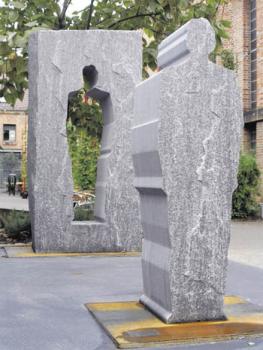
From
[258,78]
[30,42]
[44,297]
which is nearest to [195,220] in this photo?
[44,297]

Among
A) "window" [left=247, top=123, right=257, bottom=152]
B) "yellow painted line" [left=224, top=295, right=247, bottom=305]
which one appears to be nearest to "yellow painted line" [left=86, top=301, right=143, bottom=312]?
"yellow painted line" [left=224, top=295, right=247, bottom=305]

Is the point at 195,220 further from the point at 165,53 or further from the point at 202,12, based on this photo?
the point at 202,12

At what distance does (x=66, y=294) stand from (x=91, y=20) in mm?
8205

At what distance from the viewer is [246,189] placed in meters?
19.1

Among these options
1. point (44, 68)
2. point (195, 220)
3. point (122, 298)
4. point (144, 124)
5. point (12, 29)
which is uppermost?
point (12, 29)

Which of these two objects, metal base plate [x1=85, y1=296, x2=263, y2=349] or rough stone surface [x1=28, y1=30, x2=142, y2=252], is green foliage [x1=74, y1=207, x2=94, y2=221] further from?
metal base plate [x1=85, y1=296, x2=263, y2=349]

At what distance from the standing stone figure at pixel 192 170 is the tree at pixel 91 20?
17.5 ft

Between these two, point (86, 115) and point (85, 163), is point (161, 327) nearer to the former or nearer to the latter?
point (86, 115)

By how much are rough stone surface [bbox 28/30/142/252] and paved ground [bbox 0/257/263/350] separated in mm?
677

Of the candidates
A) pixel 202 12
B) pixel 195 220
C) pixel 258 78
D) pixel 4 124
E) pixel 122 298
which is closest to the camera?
pixel 195 220

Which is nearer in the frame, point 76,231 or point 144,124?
point 144,124

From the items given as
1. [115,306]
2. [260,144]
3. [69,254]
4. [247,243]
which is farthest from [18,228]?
[260,144]

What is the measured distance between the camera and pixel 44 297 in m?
6.54

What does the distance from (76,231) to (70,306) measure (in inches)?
168
